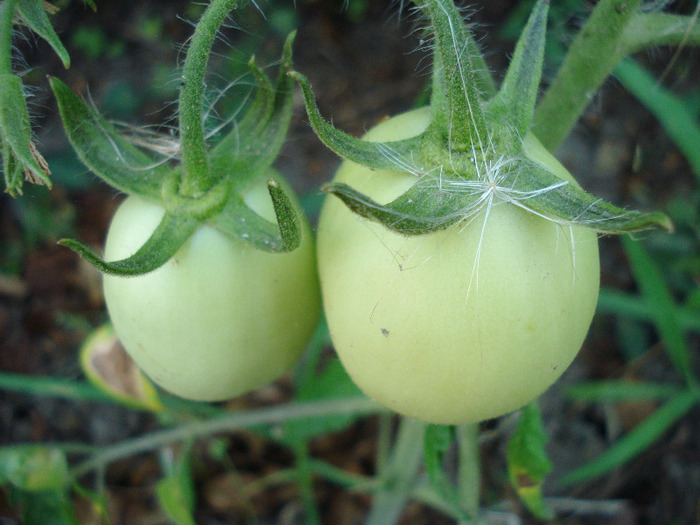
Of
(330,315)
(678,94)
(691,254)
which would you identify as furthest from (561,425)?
(330,315)

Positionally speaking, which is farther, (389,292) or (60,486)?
(60,486)

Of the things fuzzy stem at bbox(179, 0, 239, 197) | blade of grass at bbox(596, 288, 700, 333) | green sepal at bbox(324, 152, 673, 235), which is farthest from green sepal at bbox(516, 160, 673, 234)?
blade of grass at bbox(596, 288, 700, 333)

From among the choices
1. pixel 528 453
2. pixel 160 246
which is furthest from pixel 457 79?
pixel 528 453

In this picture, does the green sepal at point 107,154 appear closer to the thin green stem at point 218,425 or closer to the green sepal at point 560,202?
the green sepal at point 560,202

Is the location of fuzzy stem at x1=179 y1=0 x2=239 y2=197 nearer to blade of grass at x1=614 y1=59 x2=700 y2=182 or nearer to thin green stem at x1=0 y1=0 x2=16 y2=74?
thin green stem at x1=0 y1=0 x2=16 y2=74

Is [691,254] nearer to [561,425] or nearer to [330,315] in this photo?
[561,425]

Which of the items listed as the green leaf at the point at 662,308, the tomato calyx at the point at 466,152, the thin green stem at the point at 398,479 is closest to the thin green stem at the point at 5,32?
the tomato calyx at the point at 466,152
